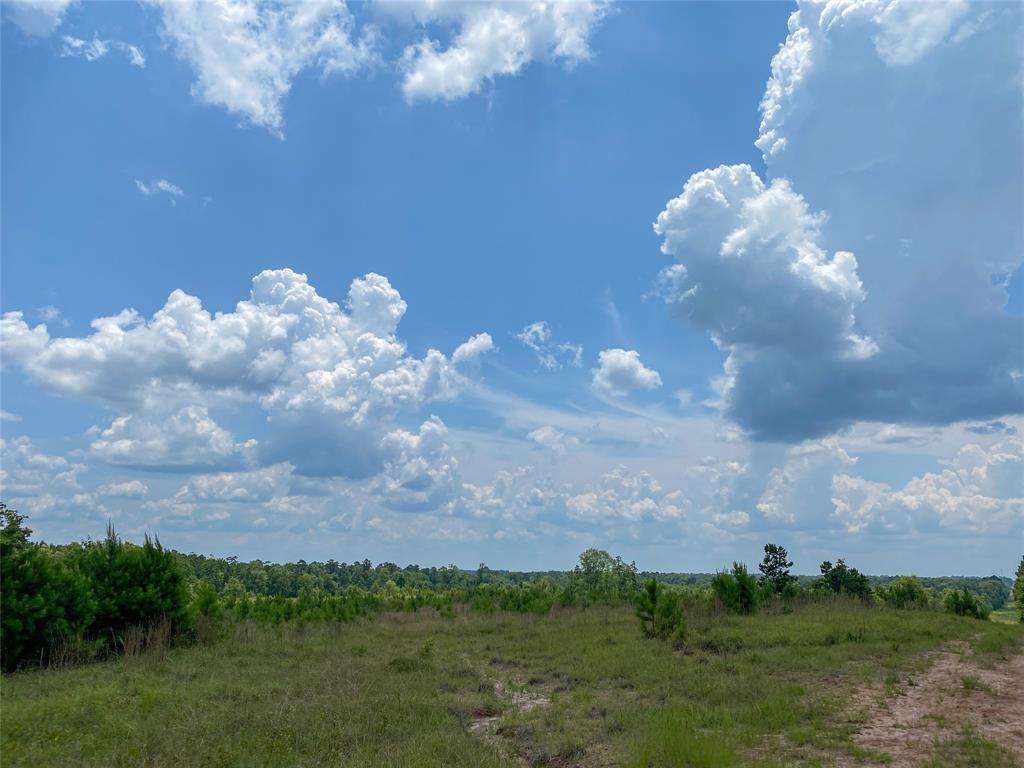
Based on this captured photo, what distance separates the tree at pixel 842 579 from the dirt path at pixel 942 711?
792 inches

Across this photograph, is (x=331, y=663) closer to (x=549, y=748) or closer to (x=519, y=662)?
(x=519, y=662)

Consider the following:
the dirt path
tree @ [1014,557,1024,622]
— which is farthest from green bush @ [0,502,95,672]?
tree @ [1014,557,1024,622]

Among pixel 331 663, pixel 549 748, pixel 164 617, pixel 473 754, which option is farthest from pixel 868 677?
pixel 164 617

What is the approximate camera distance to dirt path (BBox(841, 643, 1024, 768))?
8867 millimetres

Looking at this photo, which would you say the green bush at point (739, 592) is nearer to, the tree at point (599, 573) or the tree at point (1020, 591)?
the tree at point (1020, 591)

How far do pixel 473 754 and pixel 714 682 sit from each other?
6679 mm

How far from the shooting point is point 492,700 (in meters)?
12.8

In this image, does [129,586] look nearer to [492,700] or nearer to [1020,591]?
[492,700]

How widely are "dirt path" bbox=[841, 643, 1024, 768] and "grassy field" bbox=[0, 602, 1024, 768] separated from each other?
35 centimetres

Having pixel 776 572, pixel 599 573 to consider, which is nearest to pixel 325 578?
pixel 599 573

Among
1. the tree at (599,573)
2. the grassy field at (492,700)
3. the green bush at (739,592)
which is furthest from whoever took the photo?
the tree at (599,573)

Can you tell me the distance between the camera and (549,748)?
30.3 ft

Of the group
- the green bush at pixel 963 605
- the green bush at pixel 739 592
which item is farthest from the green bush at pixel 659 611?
the green bush at pixel 963 605

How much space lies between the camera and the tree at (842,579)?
3362 cm
